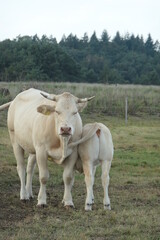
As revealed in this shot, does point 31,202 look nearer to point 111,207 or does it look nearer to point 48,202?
point 48,202

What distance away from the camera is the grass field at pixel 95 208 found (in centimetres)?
686

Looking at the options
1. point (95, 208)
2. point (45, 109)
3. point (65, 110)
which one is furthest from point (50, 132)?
point (95, 208)

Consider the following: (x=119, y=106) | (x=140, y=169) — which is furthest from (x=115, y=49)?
(x=140, y=169)

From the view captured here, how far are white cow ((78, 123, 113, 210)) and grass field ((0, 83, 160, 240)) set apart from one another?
299 millimetres

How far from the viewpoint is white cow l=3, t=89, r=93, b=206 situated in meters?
8.45

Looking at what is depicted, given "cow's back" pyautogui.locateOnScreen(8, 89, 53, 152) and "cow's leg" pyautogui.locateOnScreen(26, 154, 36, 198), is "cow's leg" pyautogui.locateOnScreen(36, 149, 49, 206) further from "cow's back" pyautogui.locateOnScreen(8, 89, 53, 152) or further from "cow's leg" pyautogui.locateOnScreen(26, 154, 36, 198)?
"cow's leg" pyautogui.locateOnScreen(26, 154, 36, 198)

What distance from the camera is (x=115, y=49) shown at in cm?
10531

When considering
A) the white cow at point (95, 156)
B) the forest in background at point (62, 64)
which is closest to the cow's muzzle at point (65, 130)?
the white cow at point (95, 156)

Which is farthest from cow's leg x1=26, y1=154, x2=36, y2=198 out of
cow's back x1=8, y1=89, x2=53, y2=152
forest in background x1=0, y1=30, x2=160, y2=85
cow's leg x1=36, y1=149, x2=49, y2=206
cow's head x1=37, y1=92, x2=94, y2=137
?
forest in background x1=0, y1=30, x2=160, y2=85

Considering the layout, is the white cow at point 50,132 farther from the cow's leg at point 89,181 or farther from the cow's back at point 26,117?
the cow's leg at point 89,181

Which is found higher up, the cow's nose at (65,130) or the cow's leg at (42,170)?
the cow's nose at (65,130)

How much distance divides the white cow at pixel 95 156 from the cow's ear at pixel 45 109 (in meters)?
0.65

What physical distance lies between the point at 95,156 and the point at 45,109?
1097 mm

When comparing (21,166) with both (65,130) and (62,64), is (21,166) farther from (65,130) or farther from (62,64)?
(62,64)
